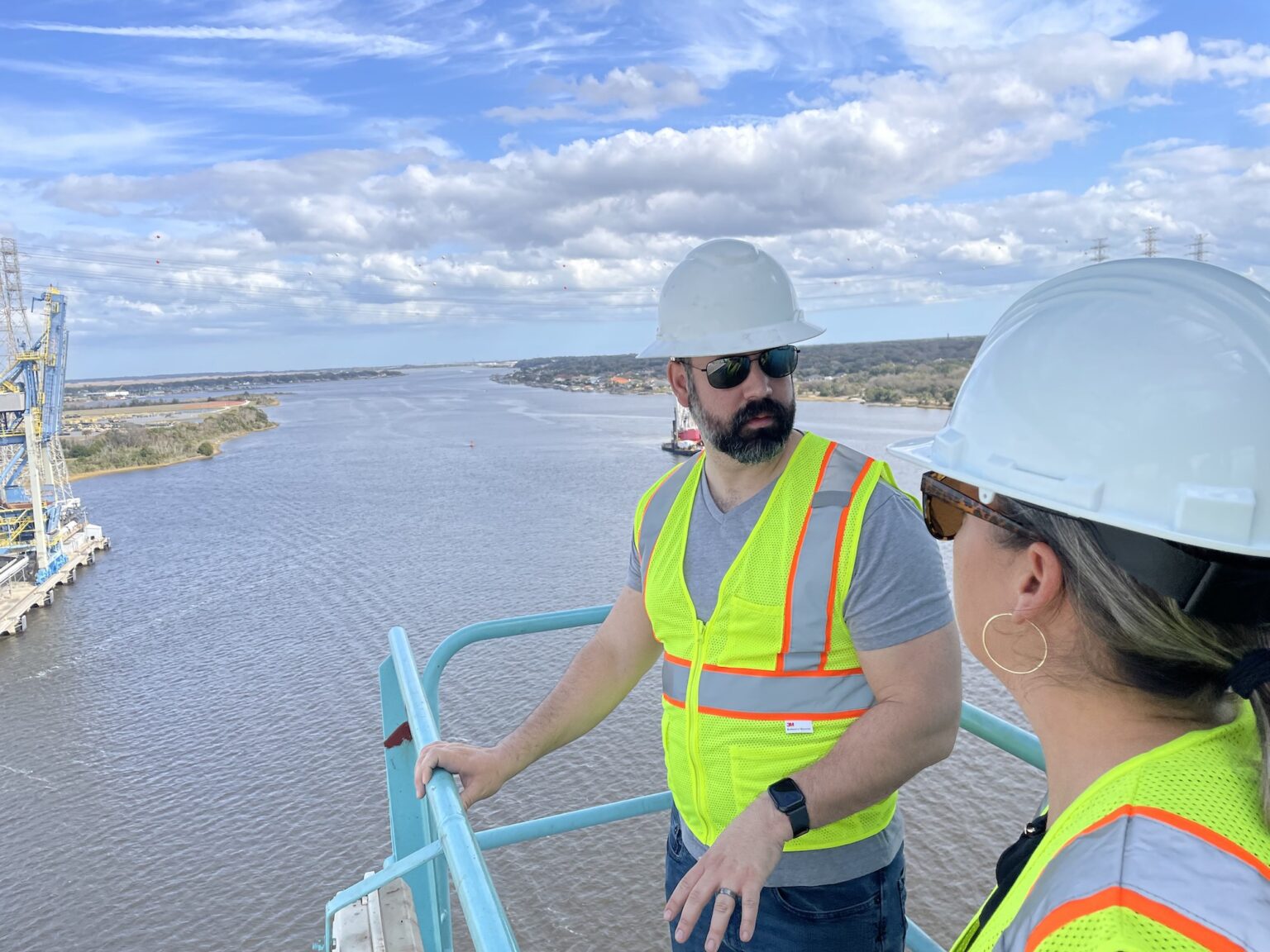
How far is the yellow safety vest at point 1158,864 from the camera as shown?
0.54 m

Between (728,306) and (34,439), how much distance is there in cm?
3045

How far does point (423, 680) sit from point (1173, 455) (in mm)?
1393

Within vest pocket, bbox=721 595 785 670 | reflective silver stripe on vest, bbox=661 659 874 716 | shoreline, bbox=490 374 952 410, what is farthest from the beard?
shoreline, bbox=490 374 952 410

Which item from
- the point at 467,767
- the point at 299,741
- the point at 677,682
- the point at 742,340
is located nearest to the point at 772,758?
the point at 677,682

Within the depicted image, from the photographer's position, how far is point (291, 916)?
10812 mm

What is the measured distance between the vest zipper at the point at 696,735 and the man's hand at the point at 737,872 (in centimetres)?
23

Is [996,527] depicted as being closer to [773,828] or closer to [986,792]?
[773,828]

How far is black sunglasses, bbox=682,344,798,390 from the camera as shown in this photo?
5.56ft

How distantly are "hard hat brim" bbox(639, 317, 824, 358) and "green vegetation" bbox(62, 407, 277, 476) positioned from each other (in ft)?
163

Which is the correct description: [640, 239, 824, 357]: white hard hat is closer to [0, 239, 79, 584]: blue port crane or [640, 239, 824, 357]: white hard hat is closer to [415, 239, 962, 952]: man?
[415, 239, 962, 952]: man

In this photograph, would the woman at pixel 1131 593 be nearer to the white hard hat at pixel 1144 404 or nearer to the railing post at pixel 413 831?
the white hard hat at pixel 1144 404

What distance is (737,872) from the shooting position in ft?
3.74

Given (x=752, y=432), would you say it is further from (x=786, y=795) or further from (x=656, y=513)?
(x=786, y=795)

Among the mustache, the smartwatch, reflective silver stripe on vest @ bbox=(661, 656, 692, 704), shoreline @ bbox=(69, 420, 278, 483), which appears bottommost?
shoreline @ bbox=(69, 420, 278, 483)
